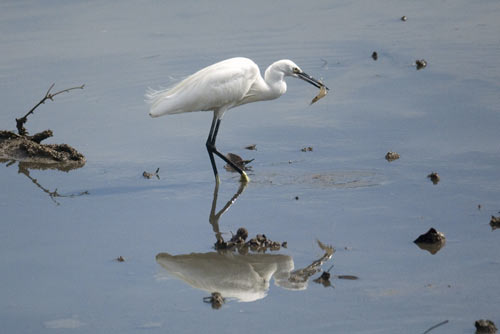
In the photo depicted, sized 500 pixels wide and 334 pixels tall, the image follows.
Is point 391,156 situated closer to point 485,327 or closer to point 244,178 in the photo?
point 244,178

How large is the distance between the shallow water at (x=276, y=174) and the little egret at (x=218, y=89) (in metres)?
0.53

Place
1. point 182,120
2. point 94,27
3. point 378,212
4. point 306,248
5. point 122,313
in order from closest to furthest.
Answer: point 122,313, point 306,248, point 378,212, point 182,120, point 94,27

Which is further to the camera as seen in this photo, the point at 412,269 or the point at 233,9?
the point at 233,9

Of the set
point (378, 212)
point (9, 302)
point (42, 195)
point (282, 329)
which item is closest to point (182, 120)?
point (42, 195)

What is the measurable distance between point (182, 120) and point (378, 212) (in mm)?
3741

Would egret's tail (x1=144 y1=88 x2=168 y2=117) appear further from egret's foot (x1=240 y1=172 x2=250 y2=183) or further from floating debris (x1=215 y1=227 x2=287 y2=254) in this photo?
floating debris (x1=215 y1=227 x2=287 y2=254)

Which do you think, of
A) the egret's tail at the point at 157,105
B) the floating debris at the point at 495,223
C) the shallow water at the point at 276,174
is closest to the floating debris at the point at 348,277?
the shallow water at the point at 276,174

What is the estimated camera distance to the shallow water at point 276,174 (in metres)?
5.43

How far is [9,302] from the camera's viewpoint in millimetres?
5684

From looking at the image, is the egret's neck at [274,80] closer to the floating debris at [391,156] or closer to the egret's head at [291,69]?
the egret's head at [291,69]

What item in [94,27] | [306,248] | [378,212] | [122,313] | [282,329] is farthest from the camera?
[94,27]

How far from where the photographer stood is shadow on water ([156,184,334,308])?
18.5 ft

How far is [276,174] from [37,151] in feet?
8.48

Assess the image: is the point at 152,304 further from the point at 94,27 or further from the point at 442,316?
the point at 94,27
